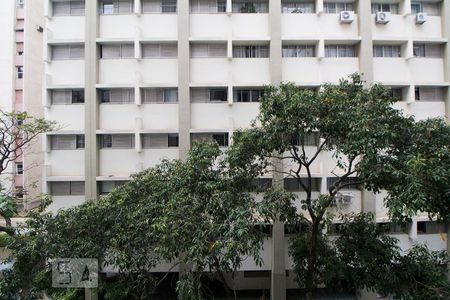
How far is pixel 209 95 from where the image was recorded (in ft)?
40.4

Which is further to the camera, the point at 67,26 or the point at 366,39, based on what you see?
the point at 67,26

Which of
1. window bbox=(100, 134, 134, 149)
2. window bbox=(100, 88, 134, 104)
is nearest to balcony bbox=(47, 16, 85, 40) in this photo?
window bbox=(100, 88, 134, 104)

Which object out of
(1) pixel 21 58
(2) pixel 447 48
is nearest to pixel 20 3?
(1) pixel 21 58

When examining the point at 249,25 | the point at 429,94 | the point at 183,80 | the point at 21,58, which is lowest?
the point at 429,94

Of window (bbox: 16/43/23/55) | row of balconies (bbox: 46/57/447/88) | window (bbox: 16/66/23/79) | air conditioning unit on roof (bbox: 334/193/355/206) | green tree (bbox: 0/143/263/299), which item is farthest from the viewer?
window (bbox: 16/43/23/55)

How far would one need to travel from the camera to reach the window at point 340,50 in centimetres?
1255

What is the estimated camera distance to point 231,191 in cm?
691

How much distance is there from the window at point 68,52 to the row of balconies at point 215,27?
0.38 m

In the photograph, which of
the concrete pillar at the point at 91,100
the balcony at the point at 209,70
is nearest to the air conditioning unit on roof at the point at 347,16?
the balcony at the point at 209,70

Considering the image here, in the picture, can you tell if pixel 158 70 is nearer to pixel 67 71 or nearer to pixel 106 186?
pixel 67 71

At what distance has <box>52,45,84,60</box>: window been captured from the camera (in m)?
12.4

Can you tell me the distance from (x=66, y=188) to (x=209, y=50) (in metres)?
8.15

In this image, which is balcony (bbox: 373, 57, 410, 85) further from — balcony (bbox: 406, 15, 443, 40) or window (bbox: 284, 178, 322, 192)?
window (bbox: 284, 178, 322, 192)

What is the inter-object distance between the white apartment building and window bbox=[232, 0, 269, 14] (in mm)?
85
